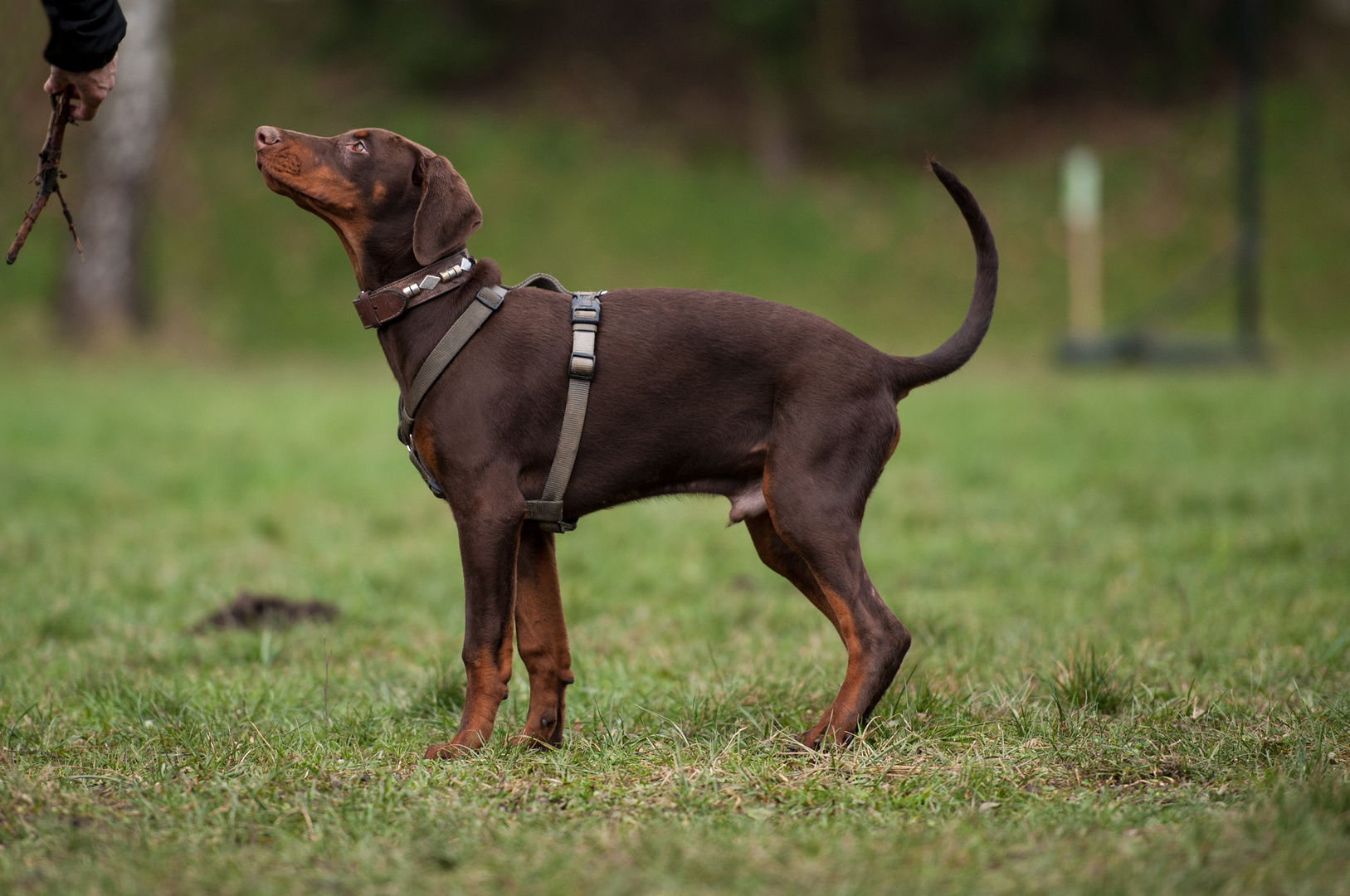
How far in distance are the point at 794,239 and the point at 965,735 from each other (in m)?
20.1

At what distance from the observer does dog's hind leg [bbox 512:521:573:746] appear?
3346 millimetres

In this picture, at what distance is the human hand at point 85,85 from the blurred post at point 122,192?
40.4ft

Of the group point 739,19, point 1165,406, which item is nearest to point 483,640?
point 1165,406

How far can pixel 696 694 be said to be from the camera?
11.9 ft

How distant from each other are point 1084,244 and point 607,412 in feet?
63.5

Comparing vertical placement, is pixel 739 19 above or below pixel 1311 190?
above

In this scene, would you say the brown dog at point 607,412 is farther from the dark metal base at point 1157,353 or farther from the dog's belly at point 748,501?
the dark metal base at point 1157,353

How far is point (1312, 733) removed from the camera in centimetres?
311

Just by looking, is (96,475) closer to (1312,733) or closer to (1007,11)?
(1312,733)

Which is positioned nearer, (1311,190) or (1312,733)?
(1312,733)

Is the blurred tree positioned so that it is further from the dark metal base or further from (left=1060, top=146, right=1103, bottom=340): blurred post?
the dark metal base

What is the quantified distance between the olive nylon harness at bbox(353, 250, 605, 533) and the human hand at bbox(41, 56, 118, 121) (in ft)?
3.07

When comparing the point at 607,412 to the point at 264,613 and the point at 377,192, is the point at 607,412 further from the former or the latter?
the point at 264,613

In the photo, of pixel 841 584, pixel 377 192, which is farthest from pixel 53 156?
pixel 841 584
